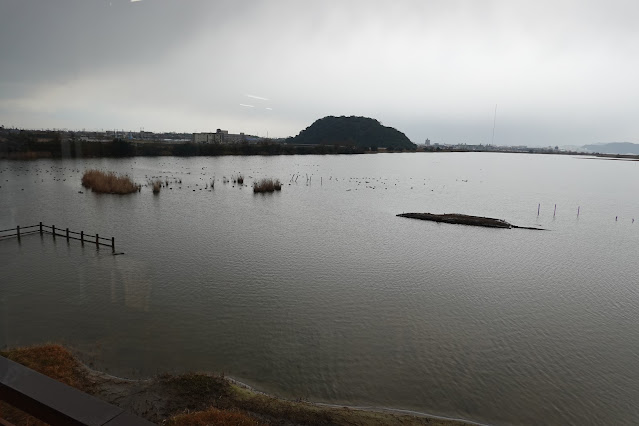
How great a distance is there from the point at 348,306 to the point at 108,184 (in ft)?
72.9

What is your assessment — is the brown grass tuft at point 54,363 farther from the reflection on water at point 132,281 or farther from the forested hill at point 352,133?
the forested hill at point 352,133

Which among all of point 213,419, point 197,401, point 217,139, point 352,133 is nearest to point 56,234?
point 197,401

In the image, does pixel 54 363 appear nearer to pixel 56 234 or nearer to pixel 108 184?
pixel 56 234

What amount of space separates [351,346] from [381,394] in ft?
5.04

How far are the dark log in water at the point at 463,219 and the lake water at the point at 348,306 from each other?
1029 mm

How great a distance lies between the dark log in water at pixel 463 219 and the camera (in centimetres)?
2162

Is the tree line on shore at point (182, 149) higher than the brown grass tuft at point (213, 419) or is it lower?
higher

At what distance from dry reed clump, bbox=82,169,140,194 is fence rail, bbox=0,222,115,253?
32.2 feet

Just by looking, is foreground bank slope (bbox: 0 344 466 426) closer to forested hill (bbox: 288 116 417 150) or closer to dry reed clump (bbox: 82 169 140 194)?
dry reed clump (bbox: 82 169 140 194)

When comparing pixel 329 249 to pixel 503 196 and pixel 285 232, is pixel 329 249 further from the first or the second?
pixel 503 196

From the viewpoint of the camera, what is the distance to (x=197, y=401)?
5707 mm

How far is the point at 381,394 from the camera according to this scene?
21.7ft

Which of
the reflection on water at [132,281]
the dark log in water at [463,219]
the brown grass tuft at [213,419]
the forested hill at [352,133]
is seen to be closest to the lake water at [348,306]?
the reflection on water at [132,281]

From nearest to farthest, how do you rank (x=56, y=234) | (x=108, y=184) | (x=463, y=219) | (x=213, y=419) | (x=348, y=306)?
(x=213, y=419) < (x=348, y=306) < (x=56, y=234) < (x=463, y=219) < (x=108, y=184)
